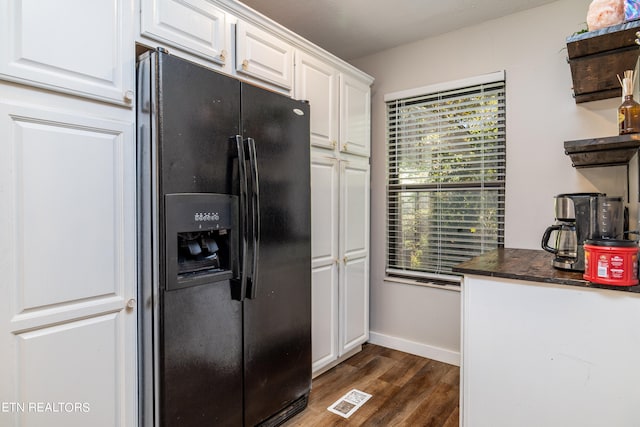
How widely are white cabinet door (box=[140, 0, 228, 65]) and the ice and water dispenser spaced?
0.70 m

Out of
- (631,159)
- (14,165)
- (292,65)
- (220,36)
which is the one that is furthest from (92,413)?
(631,159)

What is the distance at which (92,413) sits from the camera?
1287 mm

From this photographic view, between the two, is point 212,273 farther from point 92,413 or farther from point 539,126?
point 539,126

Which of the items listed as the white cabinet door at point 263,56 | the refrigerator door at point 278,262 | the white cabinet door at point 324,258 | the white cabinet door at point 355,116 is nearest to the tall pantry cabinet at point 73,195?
the white cabinet door at point 263,56

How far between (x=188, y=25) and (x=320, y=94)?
0.96 metres

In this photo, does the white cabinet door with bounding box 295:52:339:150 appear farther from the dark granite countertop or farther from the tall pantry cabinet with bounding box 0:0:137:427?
the dark granite countertop

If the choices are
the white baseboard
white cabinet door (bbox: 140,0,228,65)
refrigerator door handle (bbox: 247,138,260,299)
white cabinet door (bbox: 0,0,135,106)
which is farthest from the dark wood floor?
white cabinet door (bbox: 140,0,228,65)

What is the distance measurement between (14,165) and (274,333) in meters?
1.25

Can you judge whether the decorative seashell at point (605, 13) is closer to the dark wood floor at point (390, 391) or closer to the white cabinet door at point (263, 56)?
the white cabinet door at point (263, 56)

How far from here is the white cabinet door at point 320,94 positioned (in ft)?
7.23

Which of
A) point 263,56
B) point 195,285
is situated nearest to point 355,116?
point 263,56

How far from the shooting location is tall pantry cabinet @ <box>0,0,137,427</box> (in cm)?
112

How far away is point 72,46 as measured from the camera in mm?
1244

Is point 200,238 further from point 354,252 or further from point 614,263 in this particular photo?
point 614,263
